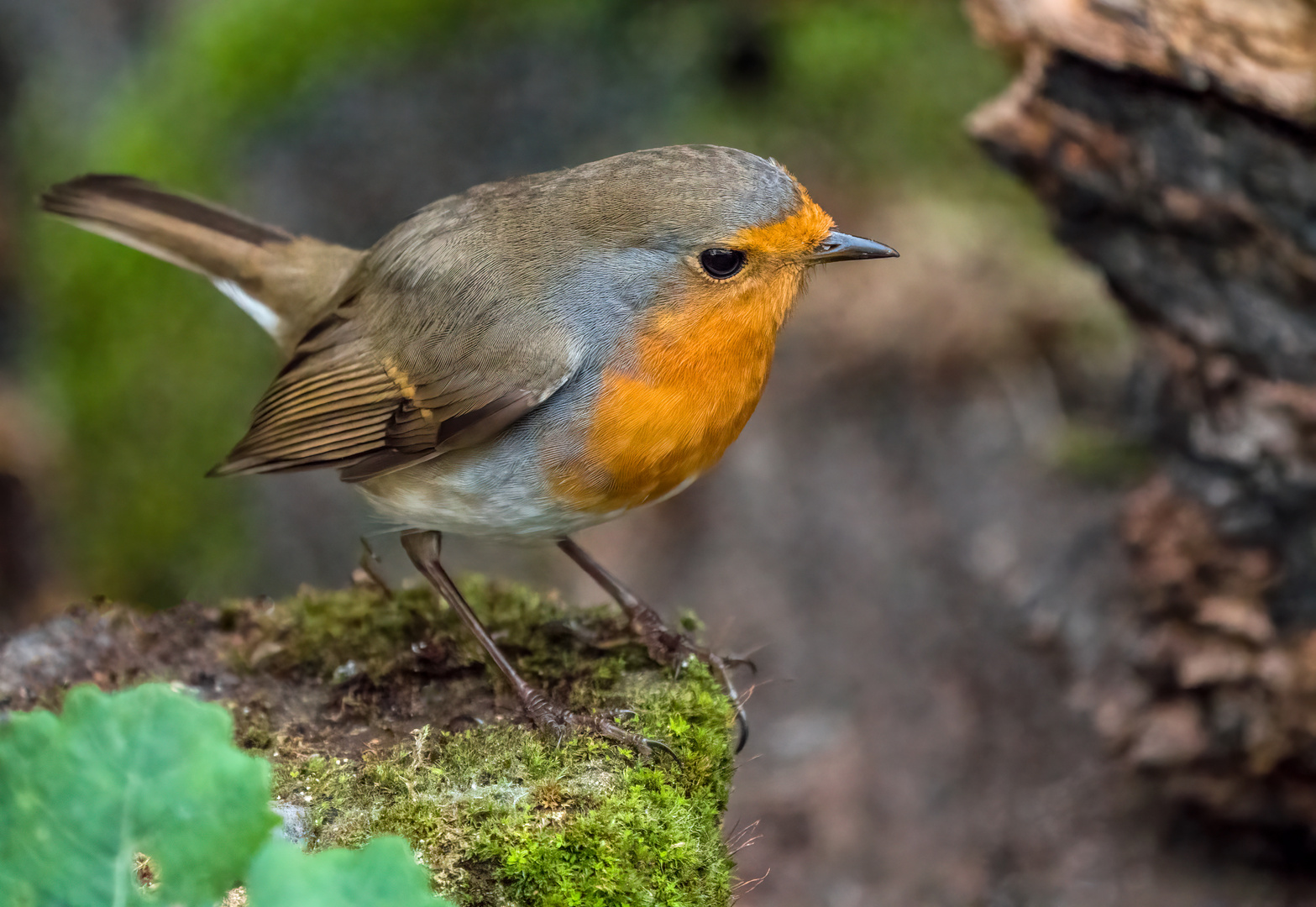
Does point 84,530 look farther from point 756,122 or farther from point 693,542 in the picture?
point 756,122

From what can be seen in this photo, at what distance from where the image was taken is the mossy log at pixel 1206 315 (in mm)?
3621

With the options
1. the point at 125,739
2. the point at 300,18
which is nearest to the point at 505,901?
the point at 125,739

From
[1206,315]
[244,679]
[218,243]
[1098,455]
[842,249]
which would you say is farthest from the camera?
[1098,455]

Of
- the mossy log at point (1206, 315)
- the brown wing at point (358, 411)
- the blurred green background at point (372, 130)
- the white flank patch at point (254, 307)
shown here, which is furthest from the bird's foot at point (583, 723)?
the blurred green background at point (372, 130)

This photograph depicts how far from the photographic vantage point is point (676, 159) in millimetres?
3037

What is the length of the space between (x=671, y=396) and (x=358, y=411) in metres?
0.96

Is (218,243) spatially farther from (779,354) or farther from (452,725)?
(779,354)

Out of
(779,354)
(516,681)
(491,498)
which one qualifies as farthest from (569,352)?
(779,354)

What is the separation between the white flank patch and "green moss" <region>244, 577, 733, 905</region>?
125cm

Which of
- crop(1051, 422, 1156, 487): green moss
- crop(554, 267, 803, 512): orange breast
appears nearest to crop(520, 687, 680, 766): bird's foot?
crop(554, 267, 803, 512): orange breast

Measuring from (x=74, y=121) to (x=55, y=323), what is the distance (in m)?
1.29

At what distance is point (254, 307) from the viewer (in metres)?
4.00

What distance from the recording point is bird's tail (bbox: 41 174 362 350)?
3871mm

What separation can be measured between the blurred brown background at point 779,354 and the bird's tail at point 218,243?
9.29 feet
